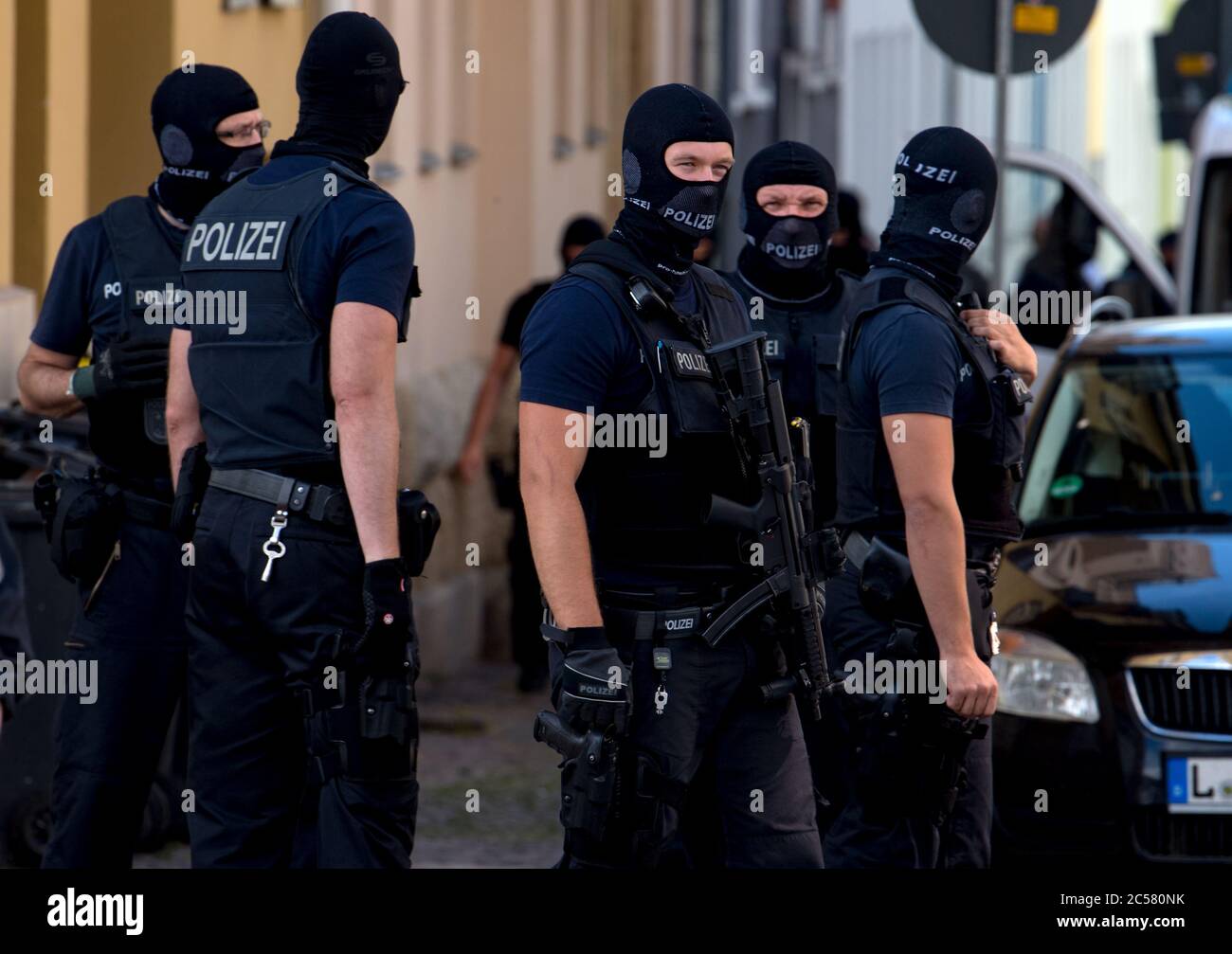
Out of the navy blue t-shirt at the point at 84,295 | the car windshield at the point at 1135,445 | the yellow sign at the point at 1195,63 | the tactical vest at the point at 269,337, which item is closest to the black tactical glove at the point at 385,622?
the tactical vest at the point at 269,337

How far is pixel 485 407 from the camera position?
37.8 feet

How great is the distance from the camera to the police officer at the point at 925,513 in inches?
201

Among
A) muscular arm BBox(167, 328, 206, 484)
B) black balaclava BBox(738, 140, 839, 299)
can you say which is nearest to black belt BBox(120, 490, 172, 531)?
muscular arm BBox(167, 328, 206, 484)

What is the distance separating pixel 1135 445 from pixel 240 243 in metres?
3.15

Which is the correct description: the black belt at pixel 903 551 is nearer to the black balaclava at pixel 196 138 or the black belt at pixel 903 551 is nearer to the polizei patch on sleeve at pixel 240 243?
the polizei patch on sleeve at pixel 240 243

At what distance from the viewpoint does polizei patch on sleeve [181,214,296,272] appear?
195 inches

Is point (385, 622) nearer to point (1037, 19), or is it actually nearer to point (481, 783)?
point (481, 783)

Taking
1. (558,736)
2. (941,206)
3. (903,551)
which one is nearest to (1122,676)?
(903,551)

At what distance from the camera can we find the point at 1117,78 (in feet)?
162

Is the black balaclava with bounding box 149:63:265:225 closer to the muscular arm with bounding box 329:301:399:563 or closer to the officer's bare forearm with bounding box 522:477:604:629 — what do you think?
the muscular arm with bounding box 329:301:399:563

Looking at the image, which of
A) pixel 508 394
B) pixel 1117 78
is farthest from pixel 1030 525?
pixel 1117 78

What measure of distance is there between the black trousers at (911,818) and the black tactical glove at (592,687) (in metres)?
0.95
